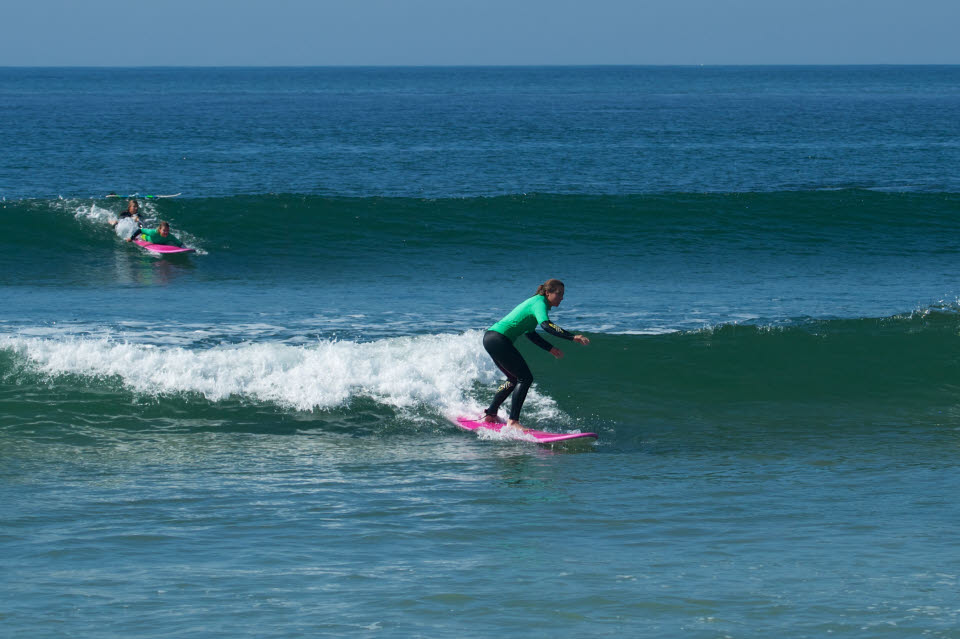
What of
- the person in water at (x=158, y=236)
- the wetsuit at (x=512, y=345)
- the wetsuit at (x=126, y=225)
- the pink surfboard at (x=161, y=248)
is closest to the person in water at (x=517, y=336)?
the wetsuit at (x=512, y=345)

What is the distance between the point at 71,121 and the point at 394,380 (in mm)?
76395

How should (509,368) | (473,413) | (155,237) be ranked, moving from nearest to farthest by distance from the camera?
(509,368) → (473,413) → (155,237)

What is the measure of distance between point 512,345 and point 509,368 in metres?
0.25

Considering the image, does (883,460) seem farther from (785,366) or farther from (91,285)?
(91,285)

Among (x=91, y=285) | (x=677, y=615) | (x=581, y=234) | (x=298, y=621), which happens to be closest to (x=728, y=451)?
(x=677, y=615)

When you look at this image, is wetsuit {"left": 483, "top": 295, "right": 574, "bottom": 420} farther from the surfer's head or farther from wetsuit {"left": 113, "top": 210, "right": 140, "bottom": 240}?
wetsuit {"left": 113, "top": 210, "right": 140, "bottom": 240}

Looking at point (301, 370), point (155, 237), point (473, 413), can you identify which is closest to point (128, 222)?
point (155, 237)

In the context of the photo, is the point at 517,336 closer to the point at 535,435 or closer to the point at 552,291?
the point at 552,291

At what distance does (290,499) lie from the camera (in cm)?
818

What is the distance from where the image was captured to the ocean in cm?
604

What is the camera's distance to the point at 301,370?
12289mm

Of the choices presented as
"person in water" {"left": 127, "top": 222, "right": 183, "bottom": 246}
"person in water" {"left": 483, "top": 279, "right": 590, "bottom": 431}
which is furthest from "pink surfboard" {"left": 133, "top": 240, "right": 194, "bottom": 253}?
"person in water" {"left": 483, "top": 279, "right": 590, "bottom": 431}

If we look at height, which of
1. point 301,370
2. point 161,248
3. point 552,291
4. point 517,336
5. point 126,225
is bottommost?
point 301,370

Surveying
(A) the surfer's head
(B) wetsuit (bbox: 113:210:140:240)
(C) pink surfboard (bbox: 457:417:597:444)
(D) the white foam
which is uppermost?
(A) the surfer's head
